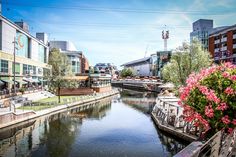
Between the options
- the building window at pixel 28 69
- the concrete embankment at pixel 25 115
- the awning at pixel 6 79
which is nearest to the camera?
the concrete embankment at pixel 25 115

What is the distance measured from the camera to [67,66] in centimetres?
5522

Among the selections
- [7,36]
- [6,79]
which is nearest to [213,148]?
[6,79]

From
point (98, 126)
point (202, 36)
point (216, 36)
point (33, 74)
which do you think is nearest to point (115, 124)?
point (98, 126)

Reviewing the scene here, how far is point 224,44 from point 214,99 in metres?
76.4

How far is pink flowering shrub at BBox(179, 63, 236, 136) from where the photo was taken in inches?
407

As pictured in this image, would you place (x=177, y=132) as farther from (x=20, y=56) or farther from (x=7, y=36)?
(x=20, y=56)

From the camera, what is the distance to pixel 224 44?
262 feet

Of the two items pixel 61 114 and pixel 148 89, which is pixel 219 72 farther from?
pixel 148 89

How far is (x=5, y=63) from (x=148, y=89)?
2698 inches

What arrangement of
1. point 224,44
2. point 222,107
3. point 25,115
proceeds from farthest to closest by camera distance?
point 224,44
point 25,115
point 222,107

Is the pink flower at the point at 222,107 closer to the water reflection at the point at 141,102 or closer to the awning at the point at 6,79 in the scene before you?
the water reflection at the point at 141,102

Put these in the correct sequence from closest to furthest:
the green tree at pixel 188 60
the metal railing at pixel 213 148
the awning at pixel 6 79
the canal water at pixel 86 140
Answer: the metal railing at pixel 213 148 → the canal water at pixel 86 140 → the green tree at pixel 188 60 → the awning at pixel 6 79

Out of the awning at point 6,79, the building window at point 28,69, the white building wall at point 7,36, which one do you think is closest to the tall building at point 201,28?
the building window at point 28,69

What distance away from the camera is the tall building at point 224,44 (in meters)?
75.1
